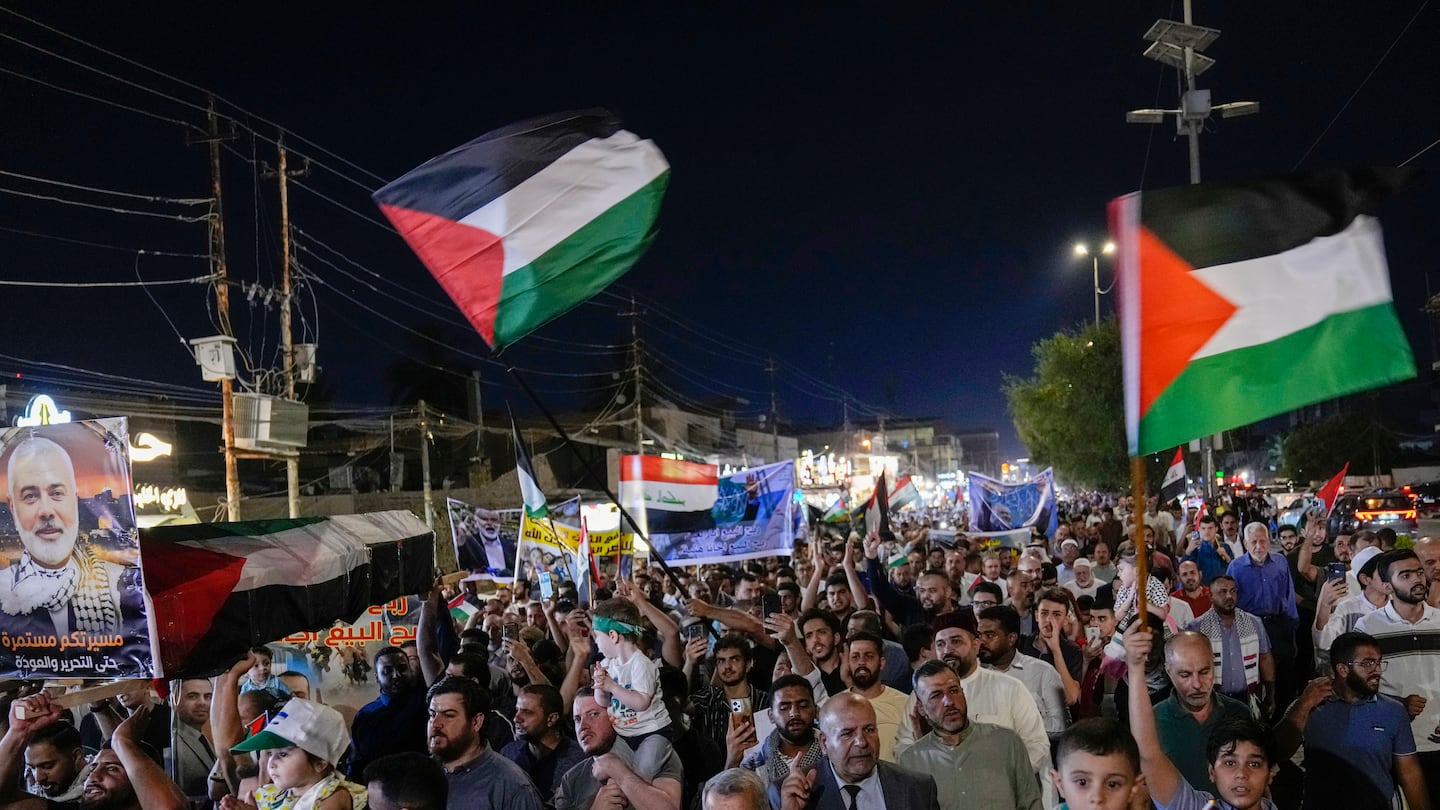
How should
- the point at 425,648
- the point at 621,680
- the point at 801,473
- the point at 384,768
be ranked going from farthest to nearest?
the point at 801,473, the point at 425,648, the point at 621,680, the point at 384,768

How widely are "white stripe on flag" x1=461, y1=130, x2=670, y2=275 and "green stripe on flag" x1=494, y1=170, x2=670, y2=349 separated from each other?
58 millimetres

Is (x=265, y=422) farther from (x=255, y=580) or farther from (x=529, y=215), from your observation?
(x=255, y=580)

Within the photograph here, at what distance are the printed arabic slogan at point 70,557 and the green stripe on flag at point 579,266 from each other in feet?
7.82

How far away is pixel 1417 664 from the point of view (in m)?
5.67

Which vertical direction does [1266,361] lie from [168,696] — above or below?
above

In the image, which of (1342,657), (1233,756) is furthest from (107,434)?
(1342,657)

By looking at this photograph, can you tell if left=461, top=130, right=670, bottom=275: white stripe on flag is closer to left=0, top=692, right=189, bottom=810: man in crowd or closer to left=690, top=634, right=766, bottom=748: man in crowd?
left=690, top=634, right=766, bottom=748: man in crowd

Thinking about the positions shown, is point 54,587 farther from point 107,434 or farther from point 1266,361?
point 1266,361

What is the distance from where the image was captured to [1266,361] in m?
4.30

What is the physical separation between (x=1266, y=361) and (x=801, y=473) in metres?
60.9

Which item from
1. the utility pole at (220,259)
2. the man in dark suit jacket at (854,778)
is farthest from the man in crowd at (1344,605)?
the utility pole at (220,259)

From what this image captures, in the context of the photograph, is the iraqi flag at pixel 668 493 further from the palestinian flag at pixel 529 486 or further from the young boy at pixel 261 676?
the young boy at pixel 261 676

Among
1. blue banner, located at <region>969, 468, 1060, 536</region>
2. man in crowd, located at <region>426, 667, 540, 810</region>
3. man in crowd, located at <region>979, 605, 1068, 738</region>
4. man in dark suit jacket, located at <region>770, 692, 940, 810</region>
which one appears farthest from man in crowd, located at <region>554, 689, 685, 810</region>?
blue banner, located at <region>969, 468, 1060, 536</region>

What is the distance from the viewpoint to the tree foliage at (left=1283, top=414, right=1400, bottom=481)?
66.9 metres
